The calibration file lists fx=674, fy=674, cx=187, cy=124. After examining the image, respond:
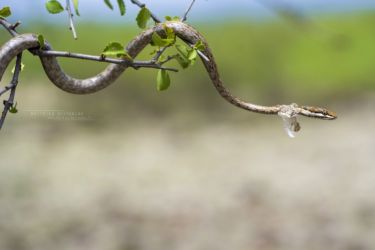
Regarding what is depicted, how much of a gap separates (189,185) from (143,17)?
251 inches

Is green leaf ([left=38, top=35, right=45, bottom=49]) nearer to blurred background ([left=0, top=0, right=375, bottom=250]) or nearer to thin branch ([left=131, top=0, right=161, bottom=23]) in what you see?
thin branch ([left=131, top=0, right=161, bottom=23])

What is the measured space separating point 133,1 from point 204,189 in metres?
6.19

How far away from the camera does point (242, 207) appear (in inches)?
265

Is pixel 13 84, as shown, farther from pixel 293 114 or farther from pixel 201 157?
pixel 201 157

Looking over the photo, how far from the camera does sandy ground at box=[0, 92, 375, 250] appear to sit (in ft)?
19.7

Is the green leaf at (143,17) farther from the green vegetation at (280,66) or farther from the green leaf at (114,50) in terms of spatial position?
the green vegetation at (280,66)

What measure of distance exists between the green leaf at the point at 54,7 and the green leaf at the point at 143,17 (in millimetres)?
131

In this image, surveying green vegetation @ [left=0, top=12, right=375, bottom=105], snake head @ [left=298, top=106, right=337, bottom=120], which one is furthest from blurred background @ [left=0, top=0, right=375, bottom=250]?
snake head @ [left=298, top=106, right=337, bottom=120]

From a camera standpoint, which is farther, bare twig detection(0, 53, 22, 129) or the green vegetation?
the green vegetation

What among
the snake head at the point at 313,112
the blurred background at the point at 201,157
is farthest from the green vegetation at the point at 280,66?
the snake head at the point at 313,112

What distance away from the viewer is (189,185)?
7.41m

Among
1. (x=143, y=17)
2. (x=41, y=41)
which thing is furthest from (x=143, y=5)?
(x=41, y=41)

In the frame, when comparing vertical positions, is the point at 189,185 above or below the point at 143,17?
below

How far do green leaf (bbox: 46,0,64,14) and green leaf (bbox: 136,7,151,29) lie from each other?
5.2 inches
